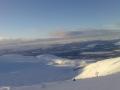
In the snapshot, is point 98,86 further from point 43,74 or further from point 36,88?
point 43,74

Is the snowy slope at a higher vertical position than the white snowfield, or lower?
lower

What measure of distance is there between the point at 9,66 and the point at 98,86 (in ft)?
188

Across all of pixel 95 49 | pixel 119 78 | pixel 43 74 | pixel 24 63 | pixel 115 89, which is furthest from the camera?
pixel 95 49

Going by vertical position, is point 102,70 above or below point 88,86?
above

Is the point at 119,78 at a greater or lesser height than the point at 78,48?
lesser

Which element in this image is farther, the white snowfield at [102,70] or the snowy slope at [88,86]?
the white snowfield at [102,70]

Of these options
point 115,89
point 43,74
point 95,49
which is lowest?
point 115,89

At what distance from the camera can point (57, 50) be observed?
390 ft

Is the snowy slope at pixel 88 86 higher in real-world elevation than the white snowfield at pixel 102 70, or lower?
lower

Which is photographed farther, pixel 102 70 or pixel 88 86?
pixel 102 70

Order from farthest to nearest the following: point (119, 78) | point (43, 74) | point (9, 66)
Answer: point (9, 66), point (43, 74), point (119, 78)

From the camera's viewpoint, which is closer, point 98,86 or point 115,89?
point 115,89

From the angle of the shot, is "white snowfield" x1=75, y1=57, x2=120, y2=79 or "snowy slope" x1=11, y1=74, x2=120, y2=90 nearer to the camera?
"snowy slope" x1=11, y1=74, x2=120, y2=90

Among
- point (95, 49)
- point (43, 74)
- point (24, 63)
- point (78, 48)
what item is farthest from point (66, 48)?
point (43, 74)
